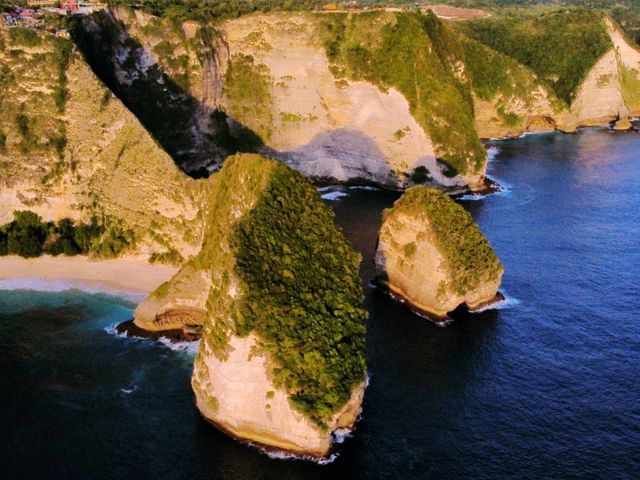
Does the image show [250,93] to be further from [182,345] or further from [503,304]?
[182,345]

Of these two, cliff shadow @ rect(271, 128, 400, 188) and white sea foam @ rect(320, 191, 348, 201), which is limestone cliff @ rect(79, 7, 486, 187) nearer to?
cliff shadow @ rect(271, 128, 400, 188)

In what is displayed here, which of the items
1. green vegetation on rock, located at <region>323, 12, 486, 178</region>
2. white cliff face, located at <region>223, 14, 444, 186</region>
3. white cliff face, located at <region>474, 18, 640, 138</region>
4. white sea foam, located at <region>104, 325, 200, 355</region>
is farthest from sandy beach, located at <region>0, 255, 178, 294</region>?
white cliff face, located at <region>474, 18, 640, 138</region>

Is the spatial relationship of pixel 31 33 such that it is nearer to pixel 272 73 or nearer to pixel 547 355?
pixel 272 73

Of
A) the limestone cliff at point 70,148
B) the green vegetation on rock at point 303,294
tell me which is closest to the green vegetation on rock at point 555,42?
the limestone cliff at point 70,148

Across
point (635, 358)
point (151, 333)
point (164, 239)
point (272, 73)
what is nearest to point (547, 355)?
point (635, 358)

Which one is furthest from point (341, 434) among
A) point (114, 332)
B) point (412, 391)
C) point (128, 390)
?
point (114, 332)
